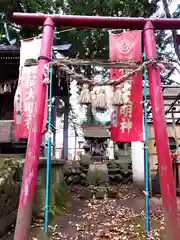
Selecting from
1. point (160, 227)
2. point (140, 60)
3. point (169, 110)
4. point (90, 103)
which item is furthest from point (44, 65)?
point (169, 110)

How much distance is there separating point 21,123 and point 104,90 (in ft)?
Result: 6.40

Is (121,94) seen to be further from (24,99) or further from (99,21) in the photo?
(24,99)

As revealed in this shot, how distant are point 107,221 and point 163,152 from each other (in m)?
2.92

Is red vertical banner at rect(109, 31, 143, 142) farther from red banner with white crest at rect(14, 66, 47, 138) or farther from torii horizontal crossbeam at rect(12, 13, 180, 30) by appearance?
red banner with white crest at rect(14, 66, 47, 138)

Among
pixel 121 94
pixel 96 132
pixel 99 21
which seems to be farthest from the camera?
pixel 96 132

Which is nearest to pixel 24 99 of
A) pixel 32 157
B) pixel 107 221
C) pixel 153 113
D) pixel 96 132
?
pixel 32 157

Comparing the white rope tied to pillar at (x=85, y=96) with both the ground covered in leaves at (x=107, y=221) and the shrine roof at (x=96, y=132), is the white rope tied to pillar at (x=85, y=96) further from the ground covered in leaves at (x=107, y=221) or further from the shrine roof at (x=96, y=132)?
the shrine roof at (x=96, y=132)

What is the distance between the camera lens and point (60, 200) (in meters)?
6.92

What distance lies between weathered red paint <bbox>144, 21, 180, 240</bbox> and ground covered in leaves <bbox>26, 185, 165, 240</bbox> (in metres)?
1.03

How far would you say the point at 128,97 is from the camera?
15.7 ft

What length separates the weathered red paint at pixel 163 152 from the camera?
348 centimetres

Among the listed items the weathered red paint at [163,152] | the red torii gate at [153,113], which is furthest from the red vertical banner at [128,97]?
the weathered red paint at [163,152]

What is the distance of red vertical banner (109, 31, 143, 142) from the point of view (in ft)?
15.7

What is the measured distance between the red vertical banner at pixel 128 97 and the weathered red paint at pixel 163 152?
1.90 feet
